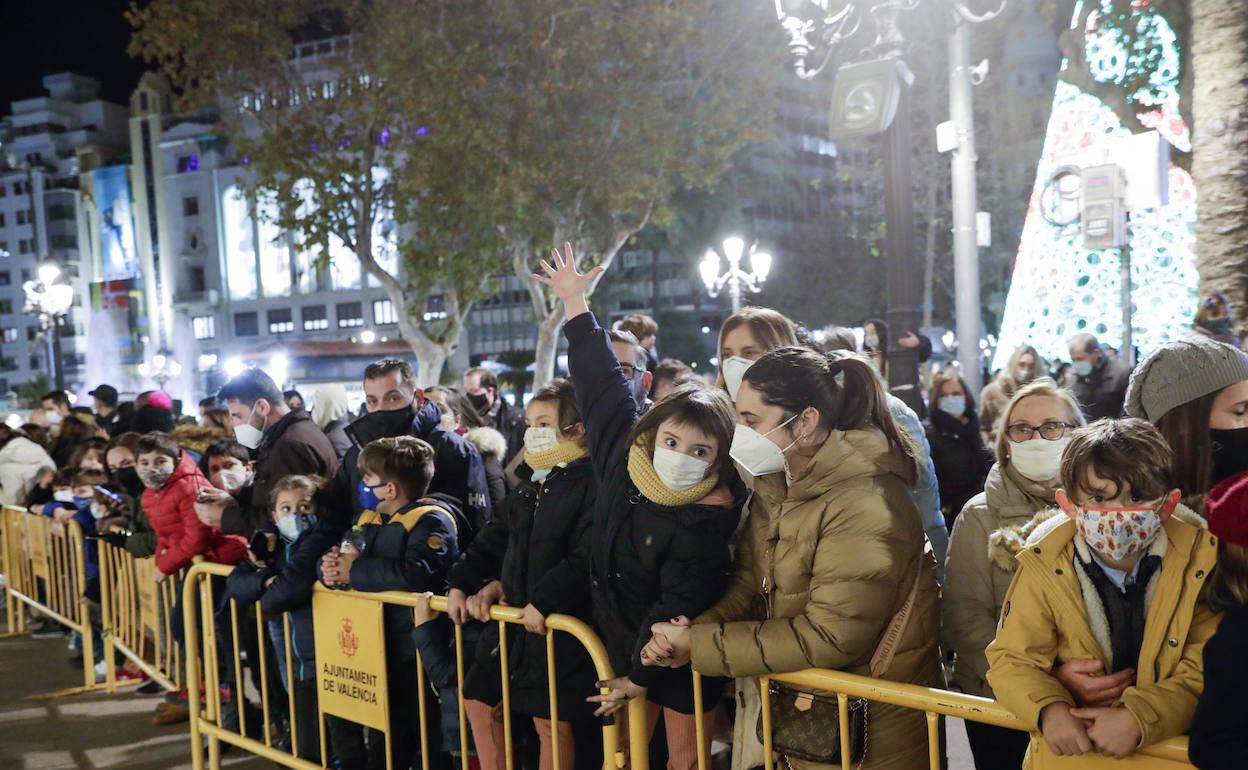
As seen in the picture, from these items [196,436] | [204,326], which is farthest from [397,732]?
[204,326]

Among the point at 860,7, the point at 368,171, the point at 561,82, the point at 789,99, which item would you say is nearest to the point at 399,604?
the point at 860,7

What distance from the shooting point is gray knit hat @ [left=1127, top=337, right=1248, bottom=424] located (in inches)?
122

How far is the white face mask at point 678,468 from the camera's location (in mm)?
3357

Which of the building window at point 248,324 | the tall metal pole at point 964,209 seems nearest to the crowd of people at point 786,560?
the tall metal pole at point 964,209

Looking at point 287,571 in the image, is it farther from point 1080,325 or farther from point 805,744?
point 1080,325

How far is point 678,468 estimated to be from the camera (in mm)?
3363

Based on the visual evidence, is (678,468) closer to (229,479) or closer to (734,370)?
(734,370)

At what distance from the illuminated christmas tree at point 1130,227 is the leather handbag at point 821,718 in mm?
9642

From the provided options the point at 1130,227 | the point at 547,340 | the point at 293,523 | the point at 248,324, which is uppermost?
the point at 248,324

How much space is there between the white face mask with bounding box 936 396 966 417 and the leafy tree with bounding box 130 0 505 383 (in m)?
14.1

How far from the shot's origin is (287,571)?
4.68 m

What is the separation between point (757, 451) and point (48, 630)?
9241mm

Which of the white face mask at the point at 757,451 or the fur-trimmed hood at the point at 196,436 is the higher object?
the white face mask at the point at 757,451

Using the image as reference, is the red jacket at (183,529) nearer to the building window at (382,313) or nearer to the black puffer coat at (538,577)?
the black puffer coat at (538,577)
